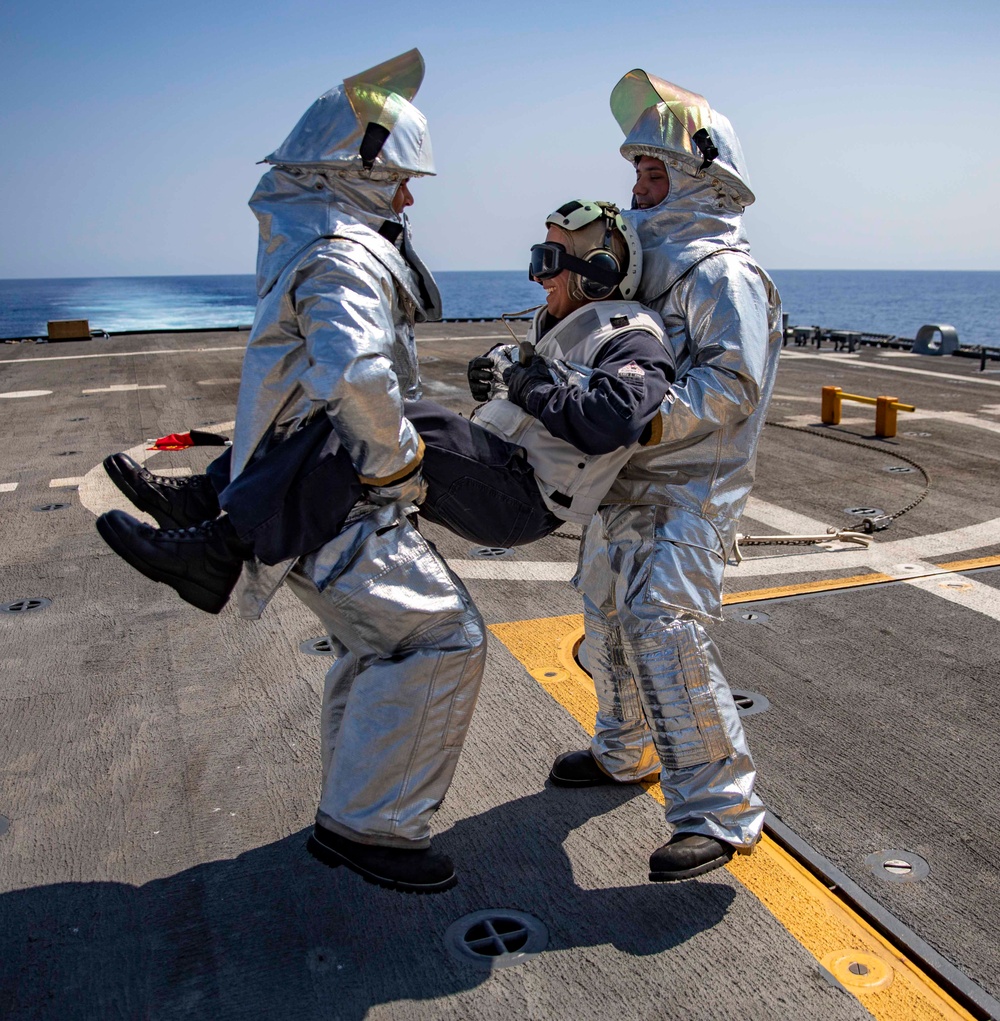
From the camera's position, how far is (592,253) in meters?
3.05

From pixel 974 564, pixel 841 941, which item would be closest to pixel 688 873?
pixel 841 941

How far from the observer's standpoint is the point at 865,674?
4527 millimetres

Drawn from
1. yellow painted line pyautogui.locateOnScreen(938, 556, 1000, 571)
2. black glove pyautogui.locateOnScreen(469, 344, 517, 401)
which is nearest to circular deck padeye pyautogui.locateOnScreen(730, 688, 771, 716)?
black glove pyautogui.locateOnScreen(469, 344, 517, 401)

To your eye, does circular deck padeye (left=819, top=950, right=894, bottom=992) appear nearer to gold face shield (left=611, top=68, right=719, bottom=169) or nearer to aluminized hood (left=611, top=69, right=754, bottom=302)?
aluminized hood (left=611, top=69, right=754, bottom=302)

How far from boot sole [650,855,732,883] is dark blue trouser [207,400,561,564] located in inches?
43.8

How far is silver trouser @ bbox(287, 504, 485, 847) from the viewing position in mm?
2852

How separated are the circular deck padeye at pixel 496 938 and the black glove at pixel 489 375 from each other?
5.32 feet

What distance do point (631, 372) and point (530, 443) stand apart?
413 millimetres

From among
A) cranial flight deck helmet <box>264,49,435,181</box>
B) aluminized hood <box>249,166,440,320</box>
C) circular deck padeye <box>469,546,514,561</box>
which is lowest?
circular deck padeye <box>469,546,514,561</box>

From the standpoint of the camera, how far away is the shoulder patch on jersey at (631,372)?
279cm

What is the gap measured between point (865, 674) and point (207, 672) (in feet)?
10.3

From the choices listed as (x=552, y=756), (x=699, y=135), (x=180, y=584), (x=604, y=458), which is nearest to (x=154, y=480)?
(x=180, y=584)

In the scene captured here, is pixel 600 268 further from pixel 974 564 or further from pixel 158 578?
pixel 974 564

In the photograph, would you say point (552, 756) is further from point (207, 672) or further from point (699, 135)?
point (699, 135)
